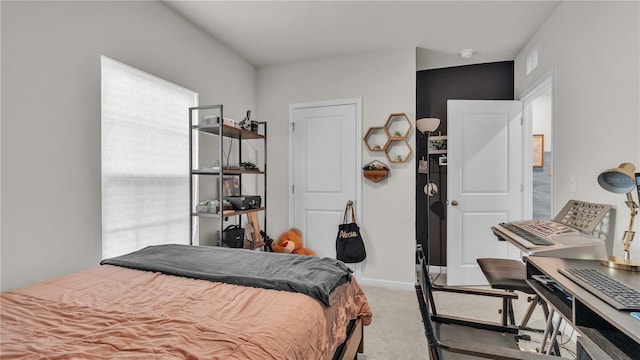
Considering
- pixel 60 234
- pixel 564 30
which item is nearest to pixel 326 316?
pixel 60 234

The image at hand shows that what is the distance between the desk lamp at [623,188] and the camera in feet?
4.41

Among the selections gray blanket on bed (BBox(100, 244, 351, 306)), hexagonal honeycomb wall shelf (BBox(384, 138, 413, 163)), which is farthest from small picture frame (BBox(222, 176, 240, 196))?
hexagonal honeycomb wall shelf (BBox(384, 138, 413, 163))

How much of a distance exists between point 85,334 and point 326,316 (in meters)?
0.89

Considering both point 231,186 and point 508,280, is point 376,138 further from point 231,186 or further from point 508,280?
point 508,280

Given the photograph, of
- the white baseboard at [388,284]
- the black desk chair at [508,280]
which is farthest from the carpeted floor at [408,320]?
the black desk chair at [508,280]

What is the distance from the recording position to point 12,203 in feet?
4.81

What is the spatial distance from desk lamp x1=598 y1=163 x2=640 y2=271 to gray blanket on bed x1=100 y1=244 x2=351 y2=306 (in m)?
1.29

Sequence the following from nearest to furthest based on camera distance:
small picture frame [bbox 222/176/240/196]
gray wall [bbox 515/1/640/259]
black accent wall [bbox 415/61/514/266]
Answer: gray wall [bbox 515/1/640/259] < small picture frame [bbox 222/176/240/196] < black accent wall [bbox 415/61/514/266]

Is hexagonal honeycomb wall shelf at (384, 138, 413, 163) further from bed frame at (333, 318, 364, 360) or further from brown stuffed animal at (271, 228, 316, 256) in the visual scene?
bed frame at (333, 318, 364, 360)

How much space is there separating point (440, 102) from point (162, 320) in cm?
378

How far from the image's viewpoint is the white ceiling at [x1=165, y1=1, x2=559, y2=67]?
2449 millimetres

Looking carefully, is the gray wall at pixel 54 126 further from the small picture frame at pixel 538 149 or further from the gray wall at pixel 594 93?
the small picture frame at pixel 538 149

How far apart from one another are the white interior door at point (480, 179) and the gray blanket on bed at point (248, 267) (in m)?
2.16

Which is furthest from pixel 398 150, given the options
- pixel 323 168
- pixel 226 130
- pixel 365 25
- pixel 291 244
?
pixel 226 130
